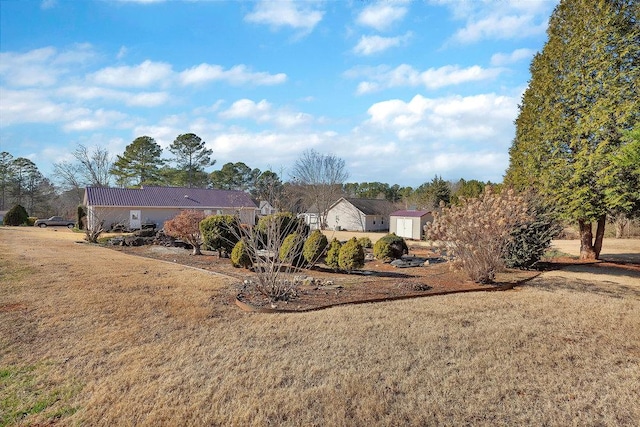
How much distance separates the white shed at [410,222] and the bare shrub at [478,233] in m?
21.6

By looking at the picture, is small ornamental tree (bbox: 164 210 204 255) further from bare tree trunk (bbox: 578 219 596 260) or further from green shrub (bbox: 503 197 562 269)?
bare tree trunk (bbox: 578 219 596 260)

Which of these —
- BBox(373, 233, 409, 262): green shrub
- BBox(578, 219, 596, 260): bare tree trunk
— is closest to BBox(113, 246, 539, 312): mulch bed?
BBox(373, 233, 409, 262): green shrub

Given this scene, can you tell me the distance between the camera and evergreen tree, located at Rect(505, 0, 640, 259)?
12.2 meters

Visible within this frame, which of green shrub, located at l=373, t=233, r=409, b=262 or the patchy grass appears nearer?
the patchy grass

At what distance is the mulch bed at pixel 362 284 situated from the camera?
727cm

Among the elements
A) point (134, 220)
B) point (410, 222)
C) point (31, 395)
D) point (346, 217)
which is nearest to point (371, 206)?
point (346, 217)

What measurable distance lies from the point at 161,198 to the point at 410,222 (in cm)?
2184

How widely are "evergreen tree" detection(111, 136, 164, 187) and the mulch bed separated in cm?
3816

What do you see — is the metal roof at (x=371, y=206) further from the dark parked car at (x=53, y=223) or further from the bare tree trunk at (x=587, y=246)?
the dark parked car at (x=53, y=223)

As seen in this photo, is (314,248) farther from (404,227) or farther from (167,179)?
(167,179)

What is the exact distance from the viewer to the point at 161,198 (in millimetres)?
34719

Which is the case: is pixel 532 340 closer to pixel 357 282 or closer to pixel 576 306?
pixel 576 306

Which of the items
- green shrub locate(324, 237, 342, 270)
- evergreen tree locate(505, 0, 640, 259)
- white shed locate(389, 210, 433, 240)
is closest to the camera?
green shrub locate(324, 237, 342, 270)

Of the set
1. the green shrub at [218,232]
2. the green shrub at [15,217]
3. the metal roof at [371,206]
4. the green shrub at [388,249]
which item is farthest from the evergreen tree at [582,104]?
the green shrub at [15,217]
